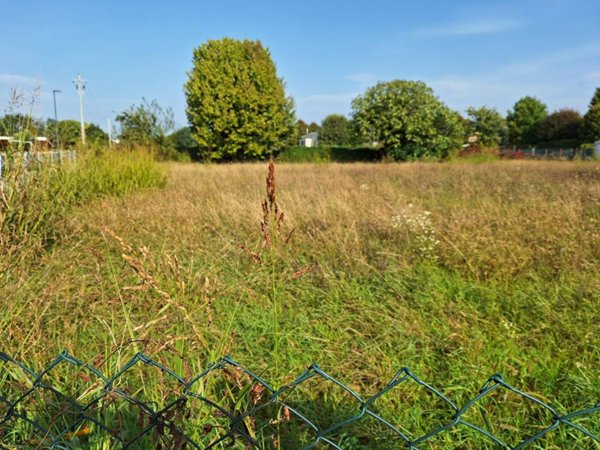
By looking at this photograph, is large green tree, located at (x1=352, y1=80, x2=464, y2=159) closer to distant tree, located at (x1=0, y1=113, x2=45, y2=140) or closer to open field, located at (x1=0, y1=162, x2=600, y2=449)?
open field, located at (x1=0, y1=162, x2=600, y2=449)

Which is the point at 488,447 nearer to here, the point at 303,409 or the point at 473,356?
the point at 473,356

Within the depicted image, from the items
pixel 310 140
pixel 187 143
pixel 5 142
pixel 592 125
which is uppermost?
pixel 310 140

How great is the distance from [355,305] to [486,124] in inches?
1745

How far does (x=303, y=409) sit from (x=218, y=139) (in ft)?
86.2

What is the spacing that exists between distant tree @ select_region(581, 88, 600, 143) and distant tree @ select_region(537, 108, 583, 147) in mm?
1391

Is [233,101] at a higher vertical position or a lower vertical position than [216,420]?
higher

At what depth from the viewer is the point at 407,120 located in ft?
71.2

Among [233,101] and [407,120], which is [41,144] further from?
[233,101]

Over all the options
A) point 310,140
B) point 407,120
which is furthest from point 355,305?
point 310,140

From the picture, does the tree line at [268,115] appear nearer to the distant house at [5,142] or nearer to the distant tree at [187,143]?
the distant tree at [187,143]

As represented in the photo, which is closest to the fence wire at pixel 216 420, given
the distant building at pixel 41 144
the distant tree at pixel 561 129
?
the distant building at pixel 41 144

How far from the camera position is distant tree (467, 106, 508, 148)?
3953cm

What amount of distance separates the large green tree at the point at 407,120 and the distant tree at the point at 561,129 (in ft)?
63.2

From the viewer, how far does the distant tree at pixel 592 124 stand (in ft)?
98.7
